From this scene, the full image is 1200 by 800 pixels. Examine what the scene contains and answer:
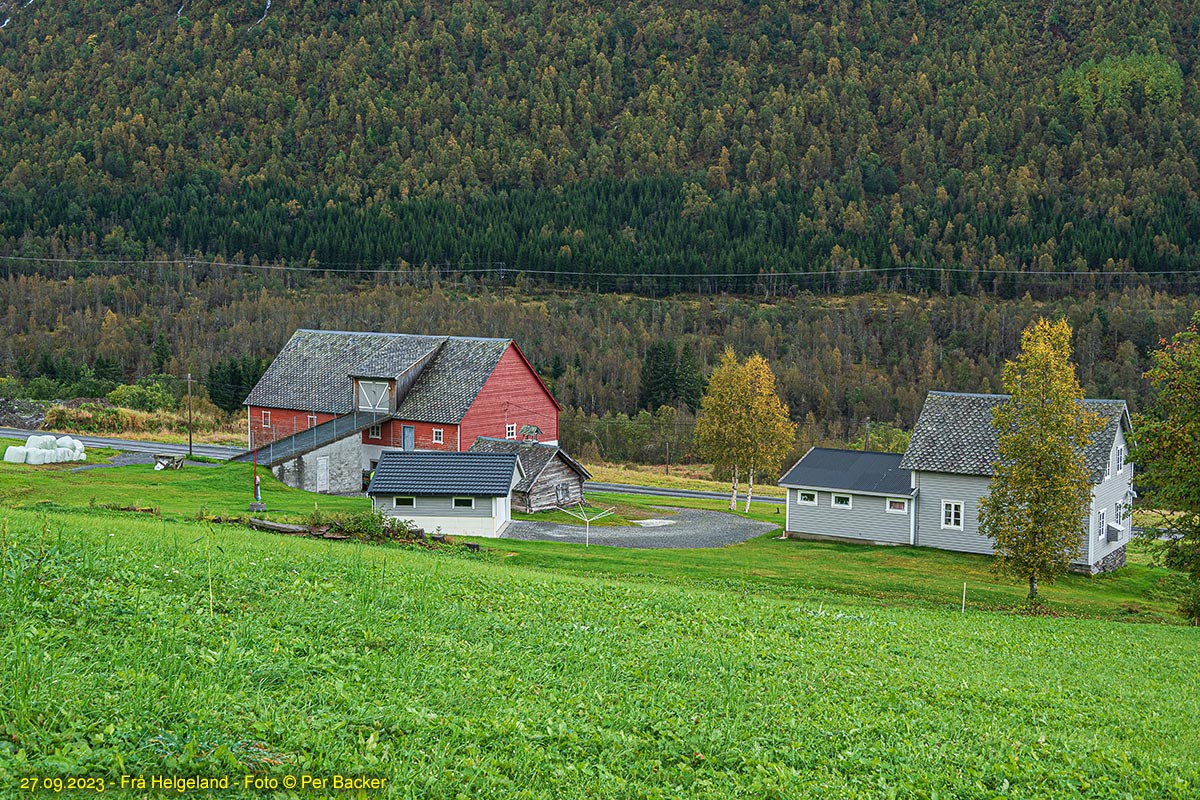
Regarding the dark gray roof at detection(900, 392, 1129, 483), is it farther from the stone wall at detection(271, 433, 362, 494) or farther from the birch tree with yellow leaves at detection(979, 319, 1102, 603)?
the stone wall at detection(271, 433, 362, 494)

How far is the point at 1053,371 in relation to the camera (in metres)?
34.0

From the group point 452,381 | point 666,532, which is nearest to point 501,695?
point 666,532

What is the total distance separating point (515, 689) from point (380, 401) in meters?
50.5

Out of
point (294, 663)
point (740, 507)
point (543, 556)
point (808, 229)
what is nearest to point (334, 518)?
point (543, 556)

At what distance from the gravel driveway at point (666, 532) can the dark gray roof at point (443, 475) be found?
234 centimetres

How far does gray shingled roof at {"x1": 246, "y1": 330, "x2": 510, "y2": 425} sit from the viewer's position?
2343 inches

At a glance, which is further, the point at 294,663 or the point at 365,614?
the point at 365,614

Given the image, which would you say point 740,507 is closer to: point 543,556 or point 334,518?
point 543,556

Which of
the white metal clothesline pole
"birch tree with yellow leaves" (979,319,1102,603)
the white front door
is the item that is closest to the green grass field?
"birch tree with yellow leaves" (979,319,1102,603)

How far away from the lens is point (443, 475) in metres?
44.6

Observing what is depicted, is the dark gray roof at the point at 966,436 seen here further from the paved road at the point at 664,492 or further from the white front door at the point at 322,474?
the white front door at the point at 322,474

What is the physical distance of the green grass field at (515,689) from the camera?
29.6ft

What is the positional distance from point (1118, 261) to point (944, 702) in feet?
584

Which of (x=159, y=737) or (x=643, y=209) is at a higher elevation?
(x=643, y=209)
